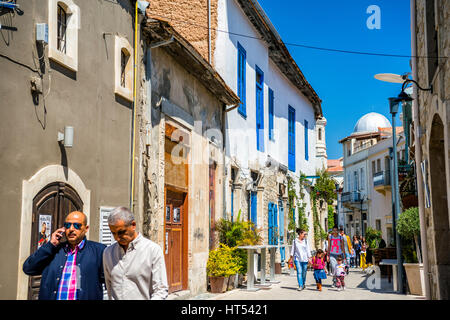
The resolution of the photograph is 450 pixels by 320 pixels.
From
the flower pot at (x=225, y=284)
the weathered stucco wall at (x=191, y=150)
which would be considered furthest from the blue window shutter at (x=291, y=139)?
the flower pot at (x=225, y=284)

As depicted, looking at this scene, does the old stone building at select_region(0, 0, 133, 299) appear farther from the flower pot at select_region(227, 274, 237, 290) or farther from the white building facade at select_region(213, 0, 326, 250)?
the white building facade at select_region(213, 0, 326, 250)

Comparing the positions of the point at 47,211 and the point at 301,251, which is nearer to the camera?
the point at 47,211

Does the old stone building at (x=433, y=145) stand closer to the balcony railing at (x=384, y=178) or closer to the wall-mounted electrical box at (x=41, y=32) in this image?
the wall-mounted electrical box at (x=41, y=32)

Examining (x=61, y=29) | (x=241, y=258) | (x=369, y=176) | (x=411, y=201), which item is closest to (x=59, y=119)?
(x=61, y=29)

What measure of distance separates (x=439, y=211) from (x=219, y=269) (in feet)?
18.9

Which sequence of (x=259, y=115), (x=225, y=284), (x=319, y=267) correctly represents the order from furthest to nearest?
(x=259, y=115)
(x=319, y=267)
(x=225, y=284)

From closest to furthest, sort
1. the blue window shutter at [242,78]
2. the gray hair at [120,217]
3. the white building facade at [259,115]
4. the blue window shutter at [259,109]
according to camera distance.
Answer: the gray hair at [120,217], the white building facade at [259,115], the blue window shutter at [242,78], the blue window shutter at [259,109]

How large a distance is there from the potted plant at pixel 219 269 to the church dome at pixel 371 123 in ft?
146

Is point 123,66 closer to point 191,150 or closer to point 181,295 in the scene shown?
point 191,150

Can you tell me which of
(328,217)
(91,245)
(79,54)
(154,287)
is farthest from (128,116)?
(328,217)

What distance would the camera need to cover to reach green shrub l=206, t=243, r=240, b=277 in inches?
532

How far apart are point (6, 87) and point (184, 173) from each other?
6594 millimetres

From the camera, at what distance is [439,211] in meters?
9.48

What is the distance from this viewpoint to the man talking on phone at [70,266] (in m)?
4.31
